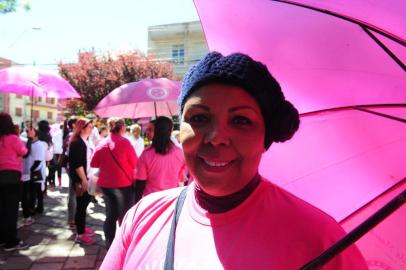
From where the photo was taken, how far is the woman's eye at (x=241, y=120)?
47.0 inches

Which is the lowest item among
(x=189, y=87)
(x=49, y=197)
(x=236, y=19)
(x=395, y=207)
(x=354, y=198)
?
(x=49, y=197)

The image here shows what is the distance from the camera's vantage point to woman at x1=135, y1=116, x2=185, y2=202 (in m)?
4.35

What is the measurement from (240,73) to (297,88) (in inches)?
17.3

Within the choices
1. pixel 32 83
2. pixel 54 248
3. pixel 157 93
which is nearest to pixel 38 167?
pixel 32 83

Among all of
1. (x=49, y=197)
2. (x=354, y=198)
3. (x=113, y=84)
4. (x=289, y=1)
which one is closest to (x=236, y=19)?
(x=289, y=1)

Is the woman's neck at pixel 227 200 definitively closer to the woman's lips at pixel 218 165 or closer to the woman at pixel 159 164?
the woman's lips at pixel 218 165

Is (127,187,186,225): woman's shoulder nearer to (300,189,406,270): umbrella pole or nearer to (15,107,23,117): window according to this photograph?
(300,189,406,270): umbrella pole

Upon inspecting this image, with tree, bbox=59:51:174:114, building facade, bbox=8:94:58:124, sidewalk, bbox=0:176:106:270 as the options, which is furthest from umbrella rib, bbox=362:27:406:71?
building facade, bbox=8:94:58:124

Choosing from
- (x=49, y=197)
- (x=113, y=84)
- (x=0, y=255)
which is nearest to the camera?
(x=0, y=255)

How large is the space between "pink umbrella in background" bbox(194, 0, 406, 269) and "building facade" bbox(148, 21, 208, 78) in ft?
87.3

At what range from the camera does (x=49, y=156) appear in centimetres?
768

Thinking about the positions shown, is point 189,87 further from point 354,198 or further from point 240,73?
point 354,198

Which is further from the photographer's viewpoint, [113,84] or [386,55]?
[113,84]

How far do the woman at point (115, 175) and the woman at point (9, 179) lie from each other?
3.26ft
